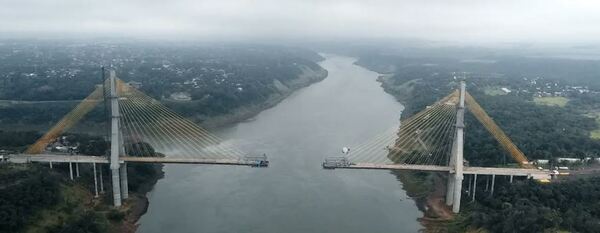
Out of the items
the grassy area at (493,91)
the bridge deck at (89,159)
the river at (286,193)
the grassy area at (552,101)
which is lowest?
the river at (286,193)

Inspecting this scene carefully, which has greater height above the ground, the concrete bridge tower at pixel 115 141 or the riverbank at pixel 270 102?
the concrete bridge tower at pixel 115 141

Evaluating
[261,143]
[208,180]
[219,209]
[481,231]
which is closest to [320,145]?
[261,143]

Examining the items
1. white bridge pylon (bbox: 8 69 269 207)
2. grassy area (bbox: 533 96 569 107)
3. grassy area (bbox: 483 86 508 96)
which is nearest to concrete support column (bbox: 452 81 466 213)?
white bridge pylon (bbox: 8 69 269 207)

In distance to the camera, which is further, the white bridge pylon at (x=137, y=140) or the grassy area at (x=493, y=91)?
the grassy area at (x=493, y=91)

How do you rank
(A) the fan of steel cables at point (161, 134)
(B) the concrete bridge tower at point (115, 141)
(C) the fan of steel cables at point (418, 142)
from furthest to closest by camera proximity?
(A) the fan of steel cables at point (161, 134) → (C) the fan of steel cables at point (418, 142) → (B) the concrete bridge tower at point (115, 141)

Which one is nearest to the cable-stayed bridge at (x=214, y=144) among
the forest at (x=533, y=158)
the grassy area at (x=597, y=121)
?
the forest at (x=533, y=158)

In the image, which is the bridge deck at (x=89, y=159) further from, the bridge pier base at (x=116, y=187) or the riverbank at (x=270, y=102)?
the riverbank at (x=270, y=102)

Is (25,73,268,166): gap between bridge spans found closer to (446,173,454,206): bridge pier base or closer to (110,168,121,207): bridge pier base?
(110,168,121,207): bridge pier base
